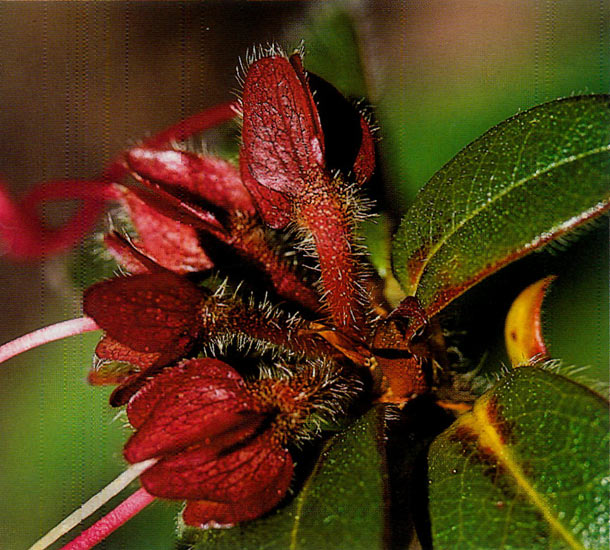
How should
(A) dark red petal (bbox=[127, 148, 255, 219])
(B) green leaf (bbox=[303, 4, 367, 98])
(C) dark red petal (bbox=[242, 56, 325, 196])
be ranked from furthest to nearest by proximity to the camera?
(B) green leaf (bbox=[303, 4, 367, 98]) → (A) dark red petal (bbox=[127, 148, 255, 219]) → (C) dark red petal (bbox=[242, 56, 325, 196])

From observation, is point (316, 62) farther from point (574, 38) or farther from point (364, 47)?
point (574, 38)

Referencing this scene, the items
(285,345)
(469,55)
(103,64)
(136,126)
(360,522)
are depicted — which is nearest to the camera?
(360,522)

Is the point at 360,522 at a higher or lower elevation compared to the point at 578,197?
lower

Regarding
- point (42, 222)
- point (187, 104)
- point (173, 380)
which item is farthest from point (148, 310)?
point (187, 104)

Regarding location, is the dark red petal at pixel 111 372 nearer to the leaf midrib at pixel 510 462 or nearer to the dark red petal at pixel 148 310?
the dark red petal at pixel 148 310

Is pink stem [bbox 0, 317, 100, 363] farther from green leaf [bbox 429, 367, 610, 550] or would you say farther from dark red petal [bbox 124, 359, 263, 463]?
green leaf [bbox 429, 367, 610, 550]

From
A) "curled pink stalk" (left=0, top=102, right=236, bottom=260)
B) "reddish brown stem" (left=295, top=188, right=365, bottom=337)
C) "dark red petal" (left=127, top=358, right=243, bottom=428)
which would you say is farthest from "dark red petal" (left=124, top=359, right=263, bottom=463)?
"curled pink stalk" (left=0, top=102, right=236, bottom=260)

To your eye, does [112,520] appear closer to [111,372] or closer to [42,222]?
[111,372]

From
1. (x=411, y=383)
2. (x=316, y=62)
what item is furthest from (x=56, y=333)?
(x=316, y=62)
